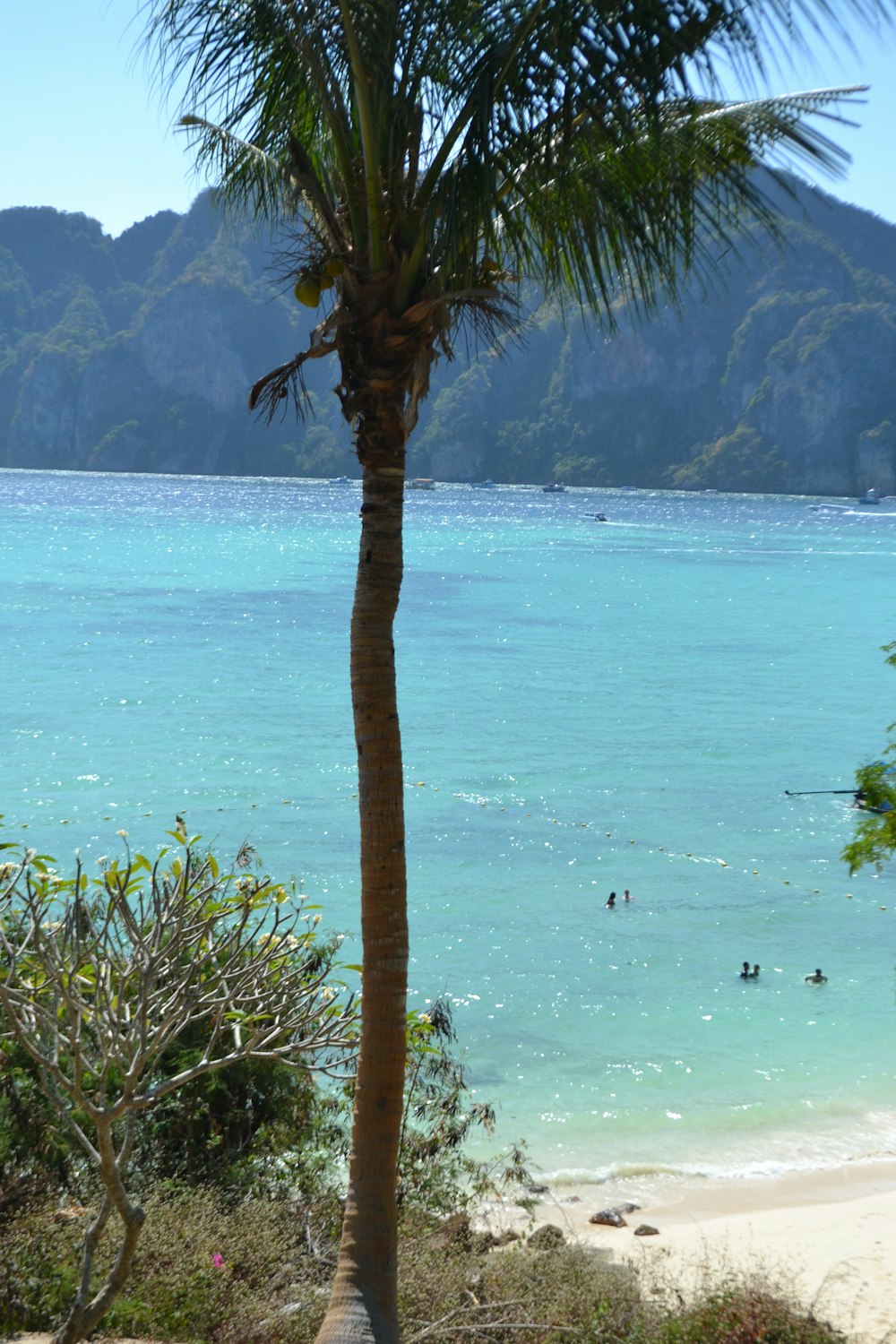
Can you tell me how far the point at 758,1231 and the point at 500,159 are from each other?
778 cm

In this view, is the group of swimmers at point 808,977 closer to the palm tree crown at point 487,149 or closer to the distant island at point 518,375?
the palm tree crown at point 487,149

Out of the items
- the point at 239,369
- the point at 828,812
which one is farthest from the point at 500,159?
the point at 239,369

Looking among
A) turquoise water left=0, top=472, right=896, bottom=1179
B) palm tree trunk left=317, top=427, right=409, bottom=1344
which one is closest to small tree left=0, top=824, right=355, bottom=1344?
palm tree trunk left=317, top=427, right=409, bottom=1344

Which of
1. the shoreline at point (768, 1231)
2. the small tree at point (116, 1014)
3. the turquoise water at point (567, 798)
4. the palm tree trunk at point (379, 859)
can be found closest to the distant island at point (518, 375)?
the turquoise water at point (567, 798)

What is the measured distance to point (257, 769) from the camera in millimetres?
26141

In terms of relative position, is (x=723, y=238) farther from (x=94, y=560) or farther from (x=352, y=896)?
(x=94, y=560)

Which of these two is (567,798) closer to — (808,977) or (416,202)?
(808,977)

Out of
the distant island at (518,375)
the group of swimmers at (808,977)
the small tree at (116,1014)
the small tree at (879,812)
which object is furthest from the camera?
the distant island at (518,375)

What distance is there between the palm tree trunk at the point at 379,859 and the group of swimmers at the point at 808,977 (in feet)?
39.1

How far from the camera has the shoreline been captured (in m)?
7.35

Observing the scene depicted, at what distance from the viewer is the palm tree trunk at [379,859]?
484 cm

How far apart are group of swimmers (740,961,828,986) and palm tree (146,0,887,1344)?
39.2 ft

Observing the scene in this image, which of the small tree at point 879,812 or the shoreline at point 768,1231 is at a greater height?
the small tree at point 879,812

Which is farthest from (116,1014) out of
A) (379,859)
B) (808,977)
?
(808,977)
